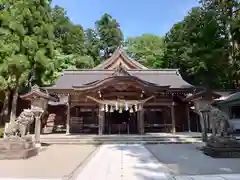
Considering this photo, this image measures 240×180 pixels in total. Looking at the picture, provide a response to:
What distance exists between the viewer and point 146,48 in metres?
40.3

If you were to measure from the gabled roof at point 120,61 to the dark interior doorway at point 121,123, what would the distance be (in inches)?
246

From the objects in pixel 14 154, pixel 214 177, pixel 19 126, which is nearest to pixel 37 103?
pixel 19 126

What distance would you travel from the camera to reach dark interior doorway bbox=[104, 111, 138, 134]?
15099 mm

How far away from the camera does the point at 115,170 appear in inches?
216

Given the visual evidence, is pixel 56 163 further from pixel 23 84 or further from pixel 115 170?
pixel 23 84

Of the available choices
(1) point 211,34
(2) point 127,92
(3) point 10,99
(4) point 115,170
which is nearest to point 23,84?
(3) point 10,99

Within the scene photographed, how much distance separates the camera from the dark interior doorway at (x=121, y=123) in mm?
15099

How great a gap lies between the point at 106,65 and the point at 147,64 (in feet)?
54.8

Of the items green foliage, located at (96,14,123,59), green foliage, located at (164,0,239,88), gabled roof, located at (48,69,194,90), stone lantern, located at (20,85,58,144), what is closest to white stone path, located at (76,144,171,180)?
stone lantern, located at (20,85,58,144)

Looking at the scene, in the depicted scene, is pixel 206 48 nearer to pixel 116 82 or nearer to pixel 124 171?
pixel 116 82

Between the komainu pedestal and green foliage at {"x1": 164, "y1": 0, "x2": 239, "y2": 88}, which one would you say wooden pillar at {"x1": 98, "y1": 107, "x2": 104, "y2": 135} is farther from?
green foliage at {"x1": 164, "y1": 0, "x2": 239, "y2": 88}

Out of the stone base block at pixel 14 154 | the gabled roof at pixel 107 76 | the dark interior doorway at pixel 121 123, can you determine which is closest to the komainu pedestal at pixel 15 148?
the stone base block at pixel 14 154

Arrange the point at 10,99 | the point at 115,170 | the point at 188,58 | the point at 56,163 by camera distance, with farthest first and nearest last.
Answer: the point at 188,58 → the point at 10,99 → the point at 56,163 → the point at 115,170

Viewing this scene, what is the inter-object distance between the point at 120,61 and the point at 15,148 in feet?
49.3
